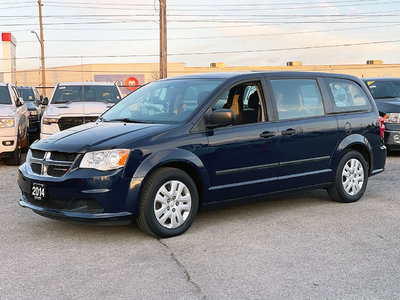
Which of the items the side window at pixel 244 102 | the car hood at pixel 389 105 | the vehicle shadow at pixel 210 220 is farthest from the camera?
the car hood at pixel 389 105

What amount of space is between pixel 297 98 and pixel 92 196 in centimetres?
290

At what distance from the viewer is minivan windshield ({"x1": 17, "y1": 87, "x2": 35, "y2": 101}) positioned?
60.7ft

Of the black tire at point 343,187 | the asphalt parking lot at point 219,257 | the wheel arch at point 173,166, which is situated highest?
the wheel arch at point 173,166

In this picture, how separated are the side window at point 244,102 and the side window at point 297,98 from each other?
239 millimetres

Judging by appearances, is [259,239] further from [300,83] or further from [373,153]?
[373,153]

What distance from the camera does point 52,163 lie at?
5.49 meters

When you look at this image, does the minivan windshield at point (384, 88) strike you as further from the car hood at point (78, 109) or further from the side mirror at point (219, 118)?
the side mirror at point (219, 118)

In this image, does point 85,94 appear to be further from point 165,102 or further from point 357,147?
point 357,147

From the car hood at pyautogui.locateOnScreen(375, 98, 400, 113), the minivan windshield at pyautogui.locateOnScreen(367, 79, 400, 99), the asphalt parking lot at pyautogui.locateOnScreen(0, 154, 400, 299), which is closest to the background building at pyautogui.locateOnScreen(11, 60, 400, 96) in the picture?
the minivan windshield at pyautogui.locateOnScreen(367, 79, 400, 99)

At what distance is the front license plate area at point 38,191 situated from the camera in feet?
17.9

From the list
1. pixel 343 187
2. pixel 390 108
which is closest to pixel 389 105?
pixel 390 108

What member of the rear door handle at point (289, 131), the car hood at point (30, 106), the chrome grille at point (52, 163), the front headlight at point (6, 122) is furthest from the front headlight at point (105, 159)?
the car hood at point (30, 106)

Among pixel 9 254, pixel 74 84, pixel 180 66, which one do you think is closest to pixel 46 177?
pixel 9 254

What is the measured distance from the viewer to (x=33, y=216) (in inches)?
259
